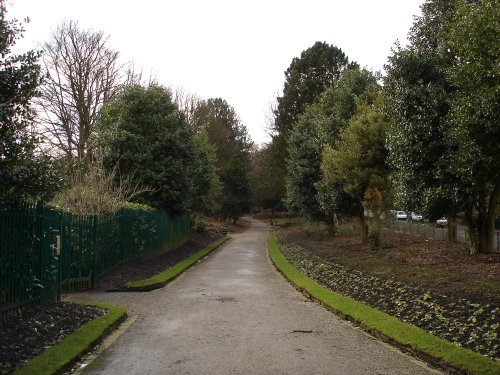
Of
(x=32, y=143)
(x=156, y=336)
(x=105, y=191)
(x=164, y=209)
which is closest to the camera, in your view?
(x=32, y=143)

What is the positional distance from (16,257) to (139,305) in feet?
13.4

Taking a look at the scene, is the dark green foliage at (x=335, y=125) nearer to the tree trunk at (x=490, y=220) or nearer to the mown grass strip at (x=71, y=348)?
the tree trunk at (x=490, y=220)

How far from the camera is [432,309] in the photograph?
374 inches

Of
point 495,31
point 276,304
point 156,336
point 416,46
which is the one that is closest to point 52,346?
point 156,336

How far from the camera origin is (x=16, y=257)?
8773 mm

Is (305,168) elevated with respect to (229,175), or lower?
lower

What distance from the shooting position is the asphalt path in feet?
22.3

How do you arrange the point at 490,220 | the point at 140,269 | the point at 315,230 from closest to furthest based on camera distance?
the point at 490,220
the point at 140,269
the point at 315,230

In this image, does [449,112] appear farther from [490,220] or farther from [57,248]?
[57,248]

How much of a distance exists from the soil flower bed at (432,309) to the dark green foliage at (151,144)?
1203cm

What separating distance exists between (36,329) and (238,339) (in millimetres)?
3222

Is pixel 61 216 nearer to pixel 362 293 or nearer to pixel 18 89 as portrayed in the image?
pixel 18 89

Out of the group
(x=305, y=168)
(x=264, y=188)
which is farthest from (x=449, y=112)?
(x=264, y=188)

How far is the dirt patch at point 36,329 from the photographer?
6.74 m
